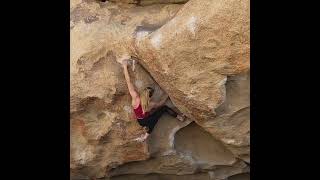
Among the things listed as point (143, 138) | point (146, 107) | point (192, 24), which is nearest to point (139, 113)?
point (146, 107)

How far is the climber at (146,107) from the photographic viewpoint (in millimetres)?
4023

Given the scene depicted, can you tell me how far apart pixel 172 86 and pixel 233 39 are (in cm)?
55

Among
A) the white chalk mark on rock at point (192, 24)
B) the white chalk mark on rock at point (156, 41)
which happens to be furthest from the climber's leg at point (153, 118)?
the white chalk mark on rock at point (192, 24)

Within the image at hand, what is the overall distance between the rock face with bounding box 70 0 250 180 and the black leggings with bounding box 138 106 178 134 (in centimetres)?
4

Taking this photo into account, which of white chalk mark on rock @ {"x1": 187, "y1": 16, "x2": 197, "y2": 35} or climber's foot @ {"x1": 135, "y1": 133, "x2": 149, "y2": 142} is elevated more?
white chalk mark on rock @ {"x1": 187, "y1": 16, "x2": 197, "y2": 35}

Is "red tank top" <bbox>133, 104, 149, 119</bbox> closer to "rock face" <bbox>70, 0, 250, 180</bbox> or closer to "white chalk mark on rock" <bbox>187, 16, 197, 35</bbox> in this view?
"rock face" <bbox>70, 0, 250, 180</bbox>

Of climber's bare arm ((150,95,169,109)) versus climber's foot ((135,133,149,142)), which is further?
climber's foot ((135,133,149,142))

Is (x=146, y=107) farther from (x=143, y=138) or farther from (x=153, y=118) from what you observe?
(x=143, y=138)

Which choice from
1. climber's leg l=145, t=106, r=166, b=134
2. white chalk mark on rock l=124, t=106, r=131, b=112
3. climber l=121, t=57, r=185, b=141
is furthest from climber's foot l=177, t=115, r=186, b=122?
white chalk mark on rock l=124, t=106, r=131, b=112

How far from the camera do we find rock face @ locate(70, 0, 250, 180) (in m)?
3.81

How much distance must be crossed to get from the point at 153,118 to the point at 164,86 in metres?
0.25

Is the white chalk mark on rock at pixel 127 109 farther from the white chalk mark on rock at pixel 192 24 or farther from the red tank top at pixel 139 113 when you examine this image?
the white chalk mark on rock at pixel 192 24

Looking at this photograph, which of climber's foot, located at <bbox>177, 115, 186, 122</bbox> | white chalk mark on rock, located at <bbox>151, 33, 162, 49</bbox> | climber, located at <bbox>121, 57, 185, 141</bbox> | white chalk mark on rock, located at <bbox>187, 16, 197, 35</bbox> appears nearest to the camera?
white chalk mark on rock, located at <bbox>187, 16, 197, 35</bbox>

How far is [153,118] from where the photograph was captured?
13.5 feet
